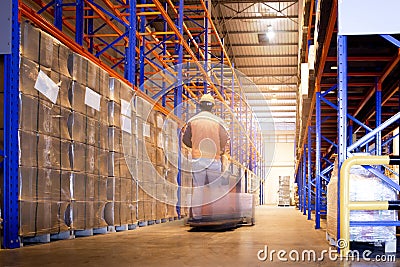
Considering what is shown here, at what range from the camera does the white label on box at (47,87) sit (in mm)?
5879

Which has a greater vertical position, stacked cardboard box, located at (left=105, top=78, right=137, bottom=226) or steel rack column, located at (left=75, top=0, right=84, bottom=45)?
steel rack column, located at (left=75, top=0, right=84, bottom=45)

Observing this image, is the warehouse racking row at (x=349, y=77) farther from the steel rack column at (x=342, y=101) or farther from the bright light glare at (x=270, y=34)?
the bright light glare at (x=270, y=34)

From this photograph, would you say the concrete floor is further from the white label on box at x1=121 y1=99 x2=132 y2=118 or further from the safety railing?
the white label on box at x1=121 y1=99 x2=132 y2=118

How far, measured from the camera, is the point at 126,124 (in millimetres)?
8789

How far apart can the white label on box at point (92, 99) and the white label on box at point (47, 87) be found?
0.86 metres

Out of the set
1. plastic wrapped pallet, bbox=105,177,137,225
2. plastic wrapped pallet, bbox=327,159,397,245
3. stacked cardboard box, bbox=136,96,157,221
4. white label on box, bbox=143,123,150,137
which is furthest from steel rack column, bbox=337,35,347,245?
white label on box, bbox=143,123,150,137

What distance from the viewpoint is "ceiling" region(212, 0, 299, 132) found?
23516 millimetres

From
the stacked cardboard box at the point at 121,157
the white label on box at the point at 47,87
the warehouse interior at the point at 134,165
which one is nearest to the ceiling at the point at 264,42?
the warehouse interior at the point at 134,165

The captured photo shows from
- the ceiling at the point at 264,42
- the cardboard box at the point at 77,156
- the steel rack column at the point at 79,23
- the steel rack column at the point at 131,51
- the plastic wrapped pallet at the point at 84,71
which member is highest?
the ceiling at the point at 264,42

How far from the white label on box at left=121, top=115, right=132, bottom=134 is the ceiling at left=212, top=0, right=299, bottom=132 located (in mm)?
14565

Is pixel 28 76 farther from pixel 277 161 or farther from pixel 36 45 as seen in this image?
pixel 277 161

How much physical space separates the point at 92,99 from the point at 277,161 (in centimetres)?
3949

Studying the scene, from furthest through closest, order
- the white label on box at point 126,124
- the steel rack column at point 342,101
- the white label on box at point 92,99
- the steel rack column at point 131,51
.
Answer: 1. the steel rack column at point 131,51
2. the white label on box at point 126,124
3. the white label on box at point 92,99
4. the steel rack column at point 342,101

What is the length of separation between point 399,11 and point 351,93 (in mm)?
5549
